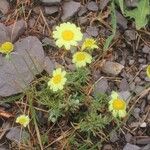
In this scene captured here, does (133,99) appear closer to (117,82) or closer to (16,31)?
(117,82)

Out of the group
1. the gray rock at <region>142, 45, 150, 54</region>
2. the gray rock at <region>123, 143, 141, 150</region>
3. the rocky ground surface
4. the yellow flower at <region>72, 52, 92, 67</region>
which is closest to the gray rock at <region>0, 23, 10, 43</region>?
the rocky ground surface

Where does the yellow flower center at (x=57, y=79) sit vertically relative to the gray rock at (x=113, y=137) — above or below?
above

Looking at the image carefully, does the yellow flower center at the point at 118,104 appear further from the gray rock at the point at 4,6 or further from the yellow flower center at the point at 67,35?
the gray rock at the point at 4,6

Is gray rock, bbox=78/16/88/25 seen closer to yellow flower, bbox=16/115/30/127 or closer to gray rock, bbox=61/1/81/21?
gray rock, bbox=61/1/81/21

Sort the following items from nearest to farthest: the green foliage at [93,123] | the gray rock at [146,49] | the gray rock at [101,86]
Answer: the green foliage at [93,123] → the gray rock at [101,86] → the gray rock at [146,49]

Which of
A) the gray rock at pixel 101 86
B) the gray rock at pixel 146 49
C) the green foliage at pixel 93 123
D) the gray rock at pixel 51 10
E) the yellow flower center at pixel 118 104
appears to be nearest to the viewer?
the yellow flower center at pixel 118 104

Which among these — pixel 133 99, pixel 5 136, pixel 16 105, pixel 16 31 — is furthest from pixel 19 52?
pixel 133 99

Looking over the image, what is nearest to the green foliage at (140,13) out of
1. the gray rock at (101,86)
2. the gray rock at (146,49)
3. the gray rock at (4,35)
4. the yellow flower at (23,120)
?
the gray rock at (146,49)

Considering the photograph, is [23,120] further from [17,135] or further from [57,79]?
[57,79]
